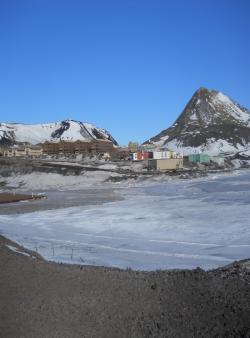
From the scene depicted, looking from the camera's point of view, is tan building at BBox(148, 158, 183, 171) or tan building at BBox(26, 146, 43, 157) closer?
tan building at BBox(148, 158, 183, 171)

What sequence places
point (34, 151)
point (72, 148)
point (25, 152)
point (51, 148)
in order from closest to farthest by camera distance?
point (25, 152), point (34, 151), point (72, 148), point (51, 148)

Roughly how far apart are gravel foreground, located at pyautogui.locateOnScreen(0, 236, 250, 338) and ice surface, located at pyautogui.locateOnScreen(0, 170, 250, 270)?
2613 mm

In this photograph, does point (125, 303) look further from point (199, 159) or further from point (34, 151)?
point (34, 151)

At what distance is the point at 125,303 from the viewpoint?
326 inches

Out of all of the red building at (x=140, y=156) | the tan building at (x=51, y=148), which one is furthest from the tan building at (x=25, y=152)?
the red building at (x=140, y=156)

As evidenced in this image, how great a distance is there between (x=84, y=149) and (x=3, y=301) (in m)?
129

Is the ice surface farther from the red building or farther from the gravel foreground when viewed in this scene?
the red building

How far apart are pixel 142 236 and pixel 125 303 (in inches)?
404

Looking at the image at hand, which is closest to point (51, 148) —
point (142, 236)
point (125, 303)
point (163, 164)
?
point (163, 164)

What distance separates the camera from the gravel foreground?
7008 mm

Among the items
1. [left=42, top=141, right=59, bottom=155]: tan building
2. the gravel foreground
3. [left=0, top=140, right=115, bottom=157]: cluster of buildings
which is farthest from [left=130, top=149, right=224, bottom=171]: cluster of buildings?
the gravel foreground

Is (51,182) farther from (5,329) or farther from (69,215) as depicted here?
(5,329)

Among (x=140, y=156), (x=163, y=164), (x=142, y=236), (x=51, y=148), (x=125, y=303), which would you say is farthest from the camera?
(x=51, y=148)

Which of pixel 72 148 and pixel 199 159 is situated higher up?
pixel 72 148
